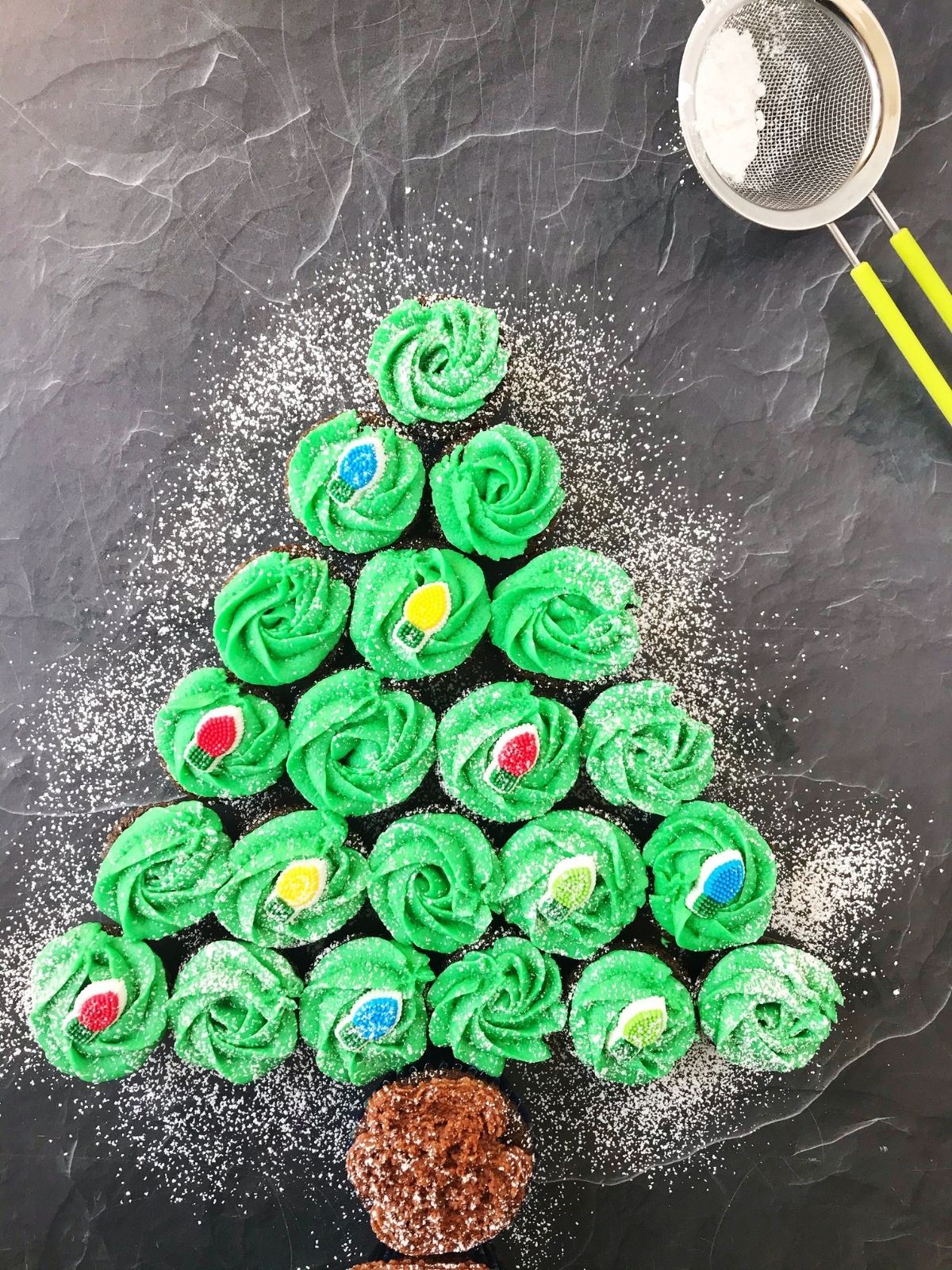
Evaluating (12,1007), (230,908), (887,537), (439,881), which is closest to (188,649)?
(230,908)

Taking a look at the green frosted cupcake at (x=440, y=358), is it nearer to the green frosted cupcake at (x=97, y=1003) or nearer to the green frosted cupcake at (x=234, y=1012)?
the green frosted cupcake at (x=234, y=1012)

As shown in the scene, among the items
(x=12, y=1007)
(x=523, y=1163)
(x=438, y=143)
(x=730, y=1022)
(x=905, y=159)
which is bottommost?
(x=12, y=1007)

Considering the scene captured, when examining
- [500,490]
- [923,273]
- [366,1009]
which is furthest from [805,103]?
[366,1009]

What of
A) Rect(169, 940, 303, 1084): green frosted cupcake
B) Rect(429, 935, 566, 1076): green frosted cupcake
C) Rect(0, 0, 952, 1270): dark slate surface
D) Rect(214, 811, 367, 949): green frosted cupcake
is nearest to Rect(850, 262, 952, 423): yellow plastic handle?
Rect(0, 0, 952, 1270): dark slate surface

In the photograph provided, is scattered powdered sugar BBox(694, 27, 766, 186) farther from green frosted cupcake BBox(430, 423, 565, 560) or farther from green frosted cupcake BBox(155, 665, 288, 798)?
green frosted cupcake BBox(155, 665, 288, 798)

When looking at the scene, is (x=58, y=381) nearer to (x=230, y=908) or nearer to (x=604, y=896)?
(x=230, y=908)

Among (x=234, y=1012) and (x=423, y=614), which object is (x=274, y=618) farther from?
(x=234, y=1012)

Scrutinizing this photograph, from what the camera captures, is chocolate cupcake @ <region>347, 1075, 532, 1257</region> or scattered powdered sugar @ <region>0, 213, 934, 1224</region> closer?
chocolate cupcake @ <region>347, 1075, 532, 1257</region>
